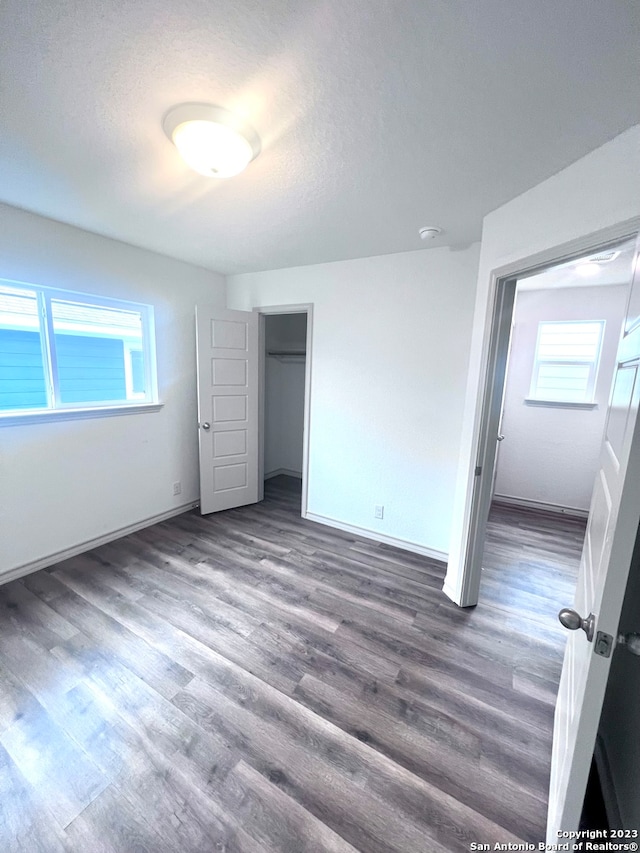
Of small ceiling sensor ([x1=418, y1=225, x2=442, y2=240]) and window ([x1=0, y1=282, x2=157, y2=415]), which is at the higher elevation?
small ceiling sensor ([x1=418, y1=225, x2=442, y2=240])

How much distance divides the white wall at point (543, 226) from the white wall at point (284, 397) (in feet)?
9.43

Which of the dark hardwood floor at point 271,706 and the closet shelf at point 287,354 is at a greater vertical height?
the closet shelf at point 287,354

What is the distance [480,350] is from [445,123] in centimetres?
116

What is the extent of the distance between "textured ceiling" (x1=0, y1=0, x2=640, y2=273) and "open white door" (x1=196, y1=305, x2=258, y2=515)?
1.38m

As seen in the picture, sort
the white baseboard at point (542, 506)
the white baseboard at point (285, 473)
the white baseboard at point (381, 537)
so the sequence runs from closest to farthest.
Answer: the white baseboard at point (381, 537), the white baseboard at point (542, 506), the white baseboard at point (285, 473)

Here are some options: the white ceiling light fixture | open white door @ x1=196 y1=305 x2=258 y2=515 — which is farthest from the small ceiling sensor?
open white door @ x1=196 y1=305 x2=258 y2=515

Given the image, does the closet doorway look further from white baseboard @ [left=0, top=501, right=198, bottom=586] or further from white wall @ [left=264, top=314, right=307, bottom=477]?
white baseboard @ [left=0, top=501, right=198, bottom=586]

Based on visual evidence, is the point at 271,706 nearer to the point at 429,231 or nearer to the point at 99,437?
the point at 99,437

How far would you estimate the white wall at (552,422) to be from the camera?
135 inches

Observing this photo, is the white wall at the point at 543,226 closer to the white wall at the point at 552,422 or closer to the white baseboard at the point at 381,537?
the white baseboard at the point at 381,537

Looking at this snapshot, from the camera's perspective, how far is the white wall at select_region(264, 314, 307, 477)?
4703 mm

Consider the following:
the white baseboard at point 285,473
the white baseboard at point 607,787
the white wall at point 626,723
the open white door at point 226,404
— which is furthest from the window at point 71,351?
the white baseboard at point 607,787

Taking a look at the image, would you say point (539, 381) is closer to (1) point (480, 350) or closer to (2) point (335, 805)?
(1) point (480, 350)

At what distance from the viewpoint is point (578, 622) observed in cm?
83
